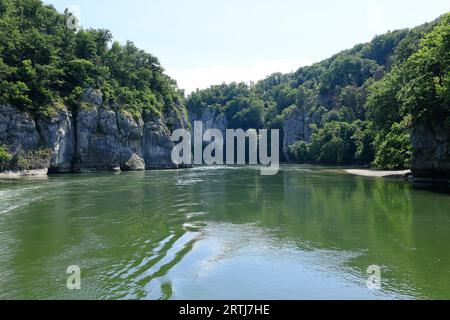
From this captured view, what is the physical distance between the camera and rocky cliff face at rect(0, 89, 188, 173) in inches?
2291

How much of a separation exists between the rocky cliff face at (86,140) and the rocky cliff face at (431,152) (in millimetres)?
51857

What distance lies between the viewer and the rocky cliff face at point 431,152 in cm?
3778

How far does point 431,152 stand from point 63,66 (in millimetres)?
62839

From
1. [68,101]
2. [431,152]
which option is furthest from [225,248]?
[68,101]

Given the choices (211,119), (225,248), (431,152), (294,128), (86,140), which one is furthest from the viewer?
(211,119)

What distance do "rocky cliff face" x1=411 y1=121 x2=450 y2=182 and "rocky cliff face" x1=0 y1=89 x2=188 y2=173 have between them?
170 feet

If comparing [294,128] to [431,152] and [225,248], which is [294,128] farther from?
[225,248]

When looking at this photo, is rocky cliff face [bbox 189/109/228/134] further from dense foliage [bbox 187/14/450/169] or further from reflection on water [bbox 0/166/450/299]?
reflection on water [bbox 0/166/450/299]

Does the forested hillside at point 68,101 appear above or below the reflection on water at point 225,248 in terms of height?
above

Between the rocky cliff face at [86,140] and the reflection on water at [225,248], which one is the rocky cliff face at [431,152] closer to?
the reflection on water at [225,248]

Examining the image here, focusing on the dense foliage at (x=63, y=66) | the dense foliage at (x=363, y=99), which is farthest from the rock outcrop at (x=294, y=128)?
the dense foliage at (x=63, y=66)

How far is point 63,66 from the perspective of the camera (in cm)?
7288

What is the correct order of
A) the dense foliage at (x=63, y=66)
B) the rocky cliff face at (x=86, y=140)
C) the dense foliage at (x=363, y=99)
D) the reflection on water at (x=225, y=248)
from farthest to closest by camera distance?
the dense foliage at (x=63, y=66) → the rocky cliff face at (x=86, y=140) → the dense foliage at (x=363, y=99) → the reflection on water at (x=225, y=248)
